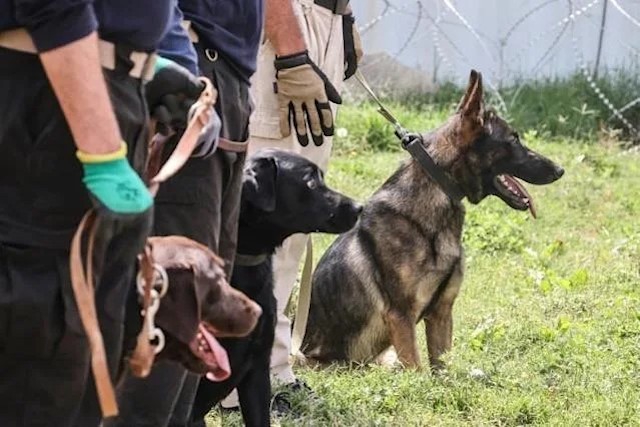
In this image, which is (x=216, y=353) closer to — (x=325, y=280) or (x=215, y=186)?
(x=215, y=186)

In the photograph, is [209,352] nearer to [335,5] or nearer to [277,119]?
[277,119]

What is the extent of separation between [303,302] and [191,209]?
212 cm

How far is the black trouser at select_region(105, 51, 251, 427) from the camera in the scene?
2.89m

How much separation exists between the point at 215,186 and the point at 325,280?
2781 millimetres

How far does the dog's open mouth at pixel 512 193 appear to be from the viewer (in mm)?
5691

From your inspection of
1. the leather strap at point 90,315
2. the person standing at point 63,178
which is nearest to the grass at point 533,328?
the person standing at point 63,178

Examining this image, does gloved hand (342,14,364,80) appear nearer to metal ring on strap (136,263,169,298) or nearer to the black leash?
the black leash

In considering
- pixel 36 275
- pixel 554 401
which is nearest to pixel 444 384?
pixel 554 401

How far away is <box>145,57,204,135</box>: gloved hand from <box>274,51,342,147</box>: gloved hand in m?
1.31

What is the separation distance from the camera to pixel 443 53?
438 inches

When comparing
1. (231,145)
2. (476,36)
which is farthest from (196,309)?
(476,36)

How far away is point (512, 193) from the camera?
18.9 ft

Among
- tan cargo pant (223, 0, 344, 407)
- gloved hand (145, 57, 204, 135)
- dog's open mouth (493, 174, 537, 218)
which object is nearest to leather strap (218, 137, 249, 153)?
gloved hand (145, 57, 204, 135)

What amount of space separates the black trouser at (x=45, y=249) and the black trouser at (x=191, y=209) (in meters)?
0.52
